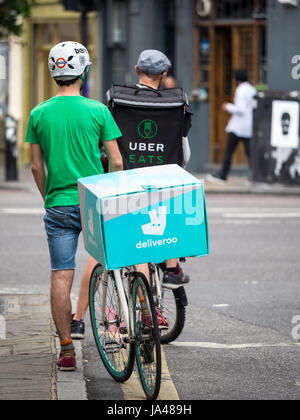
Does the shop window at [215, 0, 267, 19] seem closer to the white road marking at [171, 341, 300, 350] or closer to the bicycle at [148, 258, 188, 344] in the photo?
the white road marking at [171, 341, 300, 350]

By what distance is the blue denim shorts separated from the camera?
600cm

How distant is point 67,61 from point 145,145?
3.25ft

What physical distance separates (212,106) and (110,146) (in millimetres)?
14908

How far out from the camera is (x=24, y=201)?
16188 millimetres

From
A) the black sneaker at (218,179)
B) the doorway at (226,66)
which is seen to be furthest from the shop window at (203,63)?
the black sneaker at (218,179)

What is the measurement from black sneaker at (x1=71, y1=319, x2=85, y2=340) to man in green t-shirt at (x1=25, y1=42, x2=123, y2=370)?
309mm

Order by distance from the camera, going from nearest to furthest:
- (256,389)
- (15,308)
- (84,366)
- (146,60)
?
(256,389)
(84,366)
(146,60)
(15,308)

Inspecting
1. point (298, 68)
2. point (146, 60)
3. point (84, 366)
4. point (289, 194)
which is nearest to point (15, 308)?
point (84, 366)

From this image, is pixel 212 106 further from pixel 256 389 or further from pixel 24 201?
pixel 256 389

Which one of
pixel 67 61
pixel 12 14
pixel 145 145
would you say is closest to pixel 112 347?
pixel 145 145

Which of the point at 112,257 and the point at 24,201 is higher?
the point at 112,257

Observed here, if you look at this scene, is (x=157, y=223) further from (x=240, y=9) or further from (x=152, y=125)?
(x=240, y=9)

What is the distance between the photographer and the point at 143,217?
5402mm

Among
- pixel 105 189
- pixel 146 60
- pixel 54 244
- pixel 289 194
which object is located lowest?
pixel 289 194
